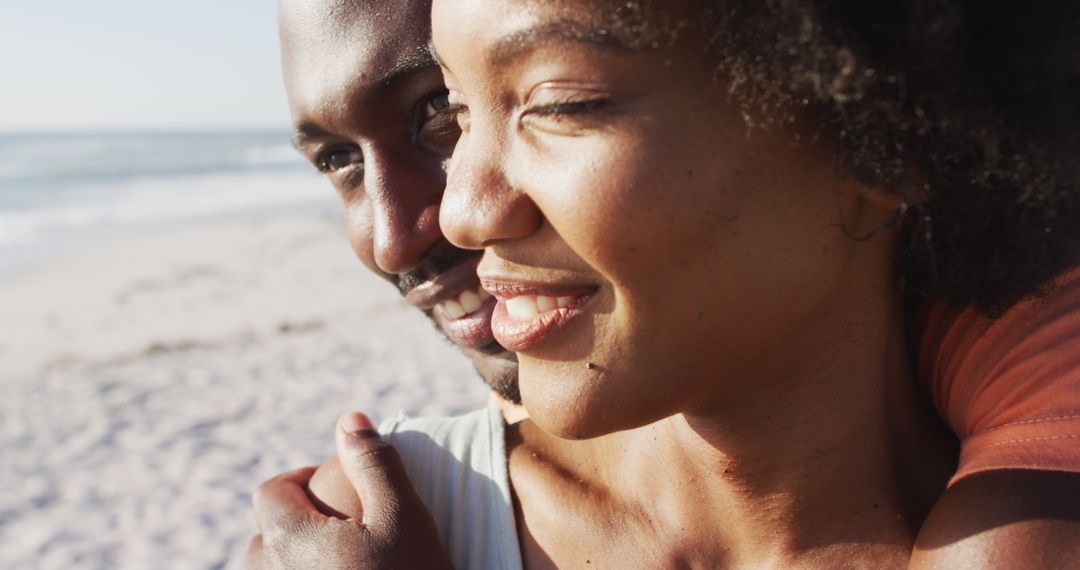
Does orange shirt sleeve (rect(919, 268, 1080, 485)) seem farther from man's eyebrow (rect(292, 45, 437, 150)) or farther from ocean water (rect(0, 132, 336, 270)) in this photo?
ocean water (rect(0, 132, 336, 270))

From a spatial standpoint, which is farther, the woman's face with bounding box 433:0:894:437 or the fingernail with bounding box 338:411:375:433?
the fingernail with bounding box 338:411:375:433

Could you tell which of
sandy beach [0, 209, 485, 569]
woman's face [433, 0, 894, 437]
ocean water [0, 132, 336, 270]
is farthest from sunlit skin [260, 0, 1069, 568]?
ocean water [0, 132, 336, 270]

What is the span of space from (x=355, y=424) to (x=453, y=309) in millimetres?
752

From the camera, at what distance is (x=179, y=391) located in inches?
290

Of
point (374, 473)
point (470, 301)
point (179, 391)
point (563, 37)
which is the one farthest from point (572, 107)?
point (179, 391)

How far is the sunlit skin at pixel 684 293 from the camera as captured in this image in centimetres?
146

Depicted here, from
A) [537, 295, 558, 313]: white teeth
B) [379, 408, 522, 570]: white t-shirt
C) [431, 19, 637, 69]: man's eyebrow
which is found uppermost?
[431, 19, 637, 69]: man's eyebrow

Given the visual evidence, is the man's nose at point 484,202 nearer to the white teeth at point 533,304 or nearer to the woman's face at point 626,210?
the woman's face at point 626,210

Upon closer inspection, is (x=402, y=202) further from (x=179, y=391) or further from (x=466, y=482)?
(x=179, y=391)

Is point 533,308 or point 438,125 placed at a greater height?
point 533,308

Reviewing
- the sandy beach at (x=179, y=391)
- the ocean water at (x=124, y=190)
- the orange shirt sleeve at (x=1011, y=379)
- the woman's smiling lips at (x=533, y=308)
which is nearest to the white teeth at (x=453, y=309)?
the woman's smiling lips at (x=533, y=308)

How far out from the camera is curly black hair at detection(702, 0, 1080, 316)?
4.44 ft

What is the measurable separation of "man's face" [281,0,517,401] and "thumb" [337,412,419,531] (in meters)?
0.61

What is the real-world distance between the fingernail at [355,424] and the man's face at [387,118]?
51cm
